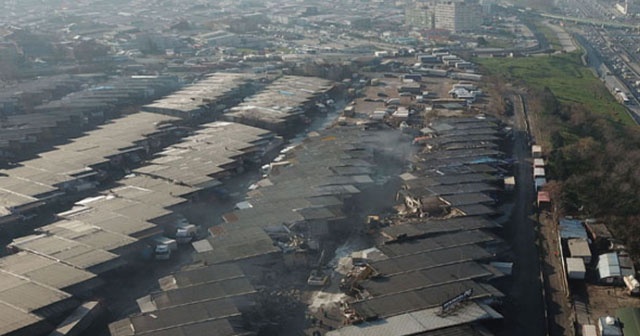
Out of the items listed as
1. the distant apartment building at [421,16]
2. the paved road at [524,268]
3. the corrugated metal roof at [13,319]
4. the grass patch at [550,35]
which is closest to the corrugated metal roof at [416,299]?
the paved road at [524,268]

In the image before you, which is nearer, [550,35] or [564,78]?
[564,78]

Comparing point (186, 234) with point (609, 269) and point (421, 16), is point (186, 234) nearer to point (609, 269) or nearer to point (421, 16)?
point (609, 269)

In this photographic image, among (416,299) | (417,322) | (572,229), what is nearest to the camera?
(417,322)

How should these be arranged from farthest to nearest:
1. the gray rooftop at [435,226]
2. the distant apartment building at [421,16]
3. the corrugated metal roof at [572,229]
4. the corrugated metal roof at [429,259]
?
the distant apartment building at [421,16] < the corrugated metal roof at [572,229] < the gray rooftop at [435,226] < the corrugated metal roof at [429,259]

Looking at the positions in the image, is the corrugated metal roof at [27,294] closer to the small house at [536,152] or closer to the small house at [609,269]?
the small house at [609,269]

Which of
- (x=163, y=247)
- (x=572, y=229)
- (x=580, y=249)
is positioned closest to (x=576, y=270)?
(x=580, y=249)

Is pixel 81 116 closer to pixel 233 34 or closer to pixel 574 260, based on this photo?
pixel 574 260

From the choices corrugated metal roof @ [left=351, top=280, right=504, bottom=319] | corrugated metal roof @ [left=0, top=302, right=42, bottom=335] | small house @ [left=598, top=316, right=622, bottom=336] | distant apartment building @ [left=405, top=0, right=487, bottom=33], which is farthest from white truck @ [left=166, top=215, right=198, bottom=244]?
distant apartment building @ [left=405, top=0, right=487, bottom=33]
